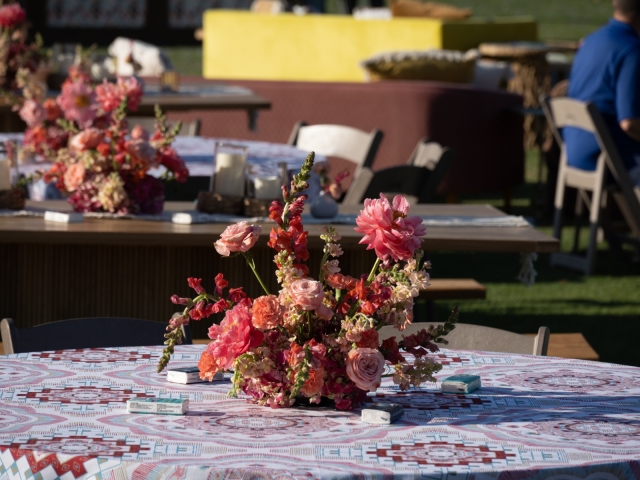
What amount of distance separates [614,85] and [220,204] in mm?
3528

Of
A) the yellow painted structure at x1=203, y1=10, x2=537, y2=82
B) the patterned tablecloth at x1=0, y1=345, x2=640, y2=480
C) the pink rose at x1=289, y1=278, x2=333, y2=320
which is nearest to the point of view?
the patterned tablecloth at x1=0, y1=345, x2=640, y2=480

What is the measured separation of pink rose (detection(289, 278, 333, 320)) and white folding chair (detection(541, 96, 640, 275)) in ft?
15.1

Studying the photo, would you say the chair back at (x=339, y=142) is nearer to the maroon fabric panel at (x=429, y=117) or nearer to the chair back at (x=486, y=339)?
the chair back at (x=486, y=339)

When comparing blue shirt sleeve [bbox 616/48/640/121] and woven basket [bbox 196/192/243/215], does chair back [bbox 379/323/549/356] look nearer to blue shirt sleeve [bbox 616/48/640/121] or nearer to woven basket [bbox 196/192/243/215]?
woven basket [bbox 196/192/243/215]

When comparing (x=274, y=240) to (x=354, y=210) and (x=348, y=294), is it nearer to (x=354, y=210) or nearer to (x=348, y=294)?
(x=348, y=294)

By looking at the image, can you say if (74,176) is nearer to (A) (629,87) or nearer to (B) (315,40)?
(A) (629,87)

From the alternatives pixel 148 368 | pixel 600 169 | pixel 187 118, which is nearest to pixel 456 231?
pixel 148 368

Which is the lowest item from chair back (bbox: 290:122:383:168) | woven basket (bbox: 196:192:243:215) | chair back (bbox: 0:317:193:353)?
chair back (bbox: 290:122:383:168)

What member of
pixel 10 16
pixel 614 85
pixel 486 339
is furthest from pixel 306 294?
pixel 614 85

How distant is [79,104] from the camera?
423cm

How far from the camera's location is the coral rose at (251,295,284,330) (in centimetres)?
180

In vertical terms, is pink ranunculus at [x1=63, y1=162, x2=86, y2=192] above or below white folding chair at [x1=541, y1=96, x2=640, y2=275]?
above

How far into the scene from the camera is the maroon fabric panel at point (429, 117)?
8516mm

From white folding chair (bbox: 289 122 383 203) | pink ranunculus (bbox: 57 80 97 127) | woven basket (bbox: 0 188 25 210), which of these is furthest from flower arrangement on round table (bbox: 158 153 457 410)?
white folding chair (bbox: 289 122 383 203)
